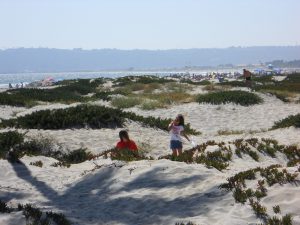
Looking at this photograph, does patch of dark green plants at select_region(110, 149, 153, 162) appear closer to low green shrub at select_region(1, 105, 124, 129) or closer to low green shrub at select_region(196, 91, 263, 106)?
low green shrub at select_region(1, 105, 124, 129)

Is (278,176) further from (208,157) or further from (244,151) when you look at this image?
(244,151)

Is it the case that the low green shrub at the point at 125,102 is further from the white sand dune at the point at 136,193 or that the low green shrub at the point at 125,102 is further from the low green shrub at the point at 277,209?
the low green shrub at the point at 277,209

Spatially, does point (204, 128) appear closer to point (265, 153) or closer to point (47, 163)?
point (265, 153)

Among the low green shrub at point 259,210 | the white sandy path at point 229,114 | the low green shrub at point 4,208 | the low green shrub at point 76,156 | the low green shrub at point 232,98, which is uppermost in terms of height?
the low green shrub at point 259,210

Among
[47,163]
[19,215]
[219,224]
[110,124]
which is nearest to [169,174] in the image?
[219,224]

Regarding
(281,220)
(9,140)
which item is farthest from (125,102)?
(281,220)

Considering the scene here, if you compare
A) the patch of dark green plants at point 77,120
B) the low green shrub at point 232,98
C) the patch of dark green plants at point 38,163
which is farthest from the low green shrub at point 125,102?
the patch of dark green plants at point 38,163

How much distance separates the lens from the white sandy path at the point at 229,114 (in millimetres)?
24812

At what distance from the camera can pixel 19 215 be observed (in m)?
8.16

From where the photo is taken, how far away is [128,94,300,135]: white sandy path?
977 inches

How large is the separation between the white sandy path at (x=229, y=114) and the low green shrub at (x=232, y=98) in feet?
1.95

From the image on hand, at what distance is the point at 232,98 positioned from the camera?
31.5m

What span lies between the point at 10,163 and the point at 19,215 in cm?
534

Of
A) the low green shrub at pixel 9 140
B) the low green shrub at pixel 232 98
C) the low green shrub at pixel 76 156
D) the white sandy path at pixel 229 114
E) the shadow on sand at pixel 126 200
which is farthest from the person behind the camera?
the low green shrub at pixel 232 98
